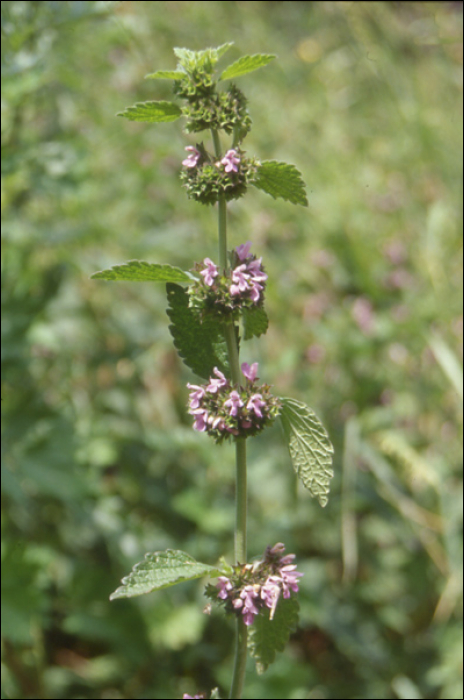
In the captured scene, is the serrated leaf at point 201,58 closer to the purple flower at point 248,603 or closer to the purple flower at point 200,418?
the purple flower at point 200,418

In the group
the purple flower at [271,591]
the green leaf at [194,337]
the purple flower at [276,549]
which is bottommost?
the purple flower at [271,591]

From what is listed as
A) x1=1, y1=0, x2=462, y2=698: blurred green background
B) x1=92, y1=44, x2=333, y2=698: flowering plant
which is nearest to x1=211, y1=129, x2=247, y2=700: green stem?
x1=92, y1=44, x2=333, y2=698: flowering plant

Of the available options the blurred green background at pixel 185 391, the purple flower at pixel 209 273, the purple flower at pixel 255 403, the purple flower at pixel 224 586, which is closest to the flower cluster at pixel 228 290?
the purple flower at pixel 209 273

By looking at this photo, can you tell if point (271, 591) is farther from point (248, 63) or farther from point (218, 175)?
point (248, 63)

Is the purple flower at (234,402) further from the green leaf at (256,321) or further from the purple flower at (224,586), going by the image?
the purple flower at (224,586)

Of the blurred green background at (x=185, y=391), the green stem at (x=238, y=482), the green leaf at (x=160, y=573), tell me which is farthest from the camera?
the blurred green background at (x=185, y=391)

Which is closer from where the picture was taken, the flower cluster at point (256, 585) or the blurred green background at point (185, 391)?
the flower cluster at point (256, 585)

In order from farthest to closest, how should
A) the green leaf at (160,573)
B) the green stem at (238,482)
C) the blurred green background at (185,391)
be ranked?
the blurred green background at (185,391), the green stem at (238,482), the green leaf at (160,573)

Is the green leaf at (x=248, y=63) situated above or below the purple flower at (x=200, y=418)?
above
